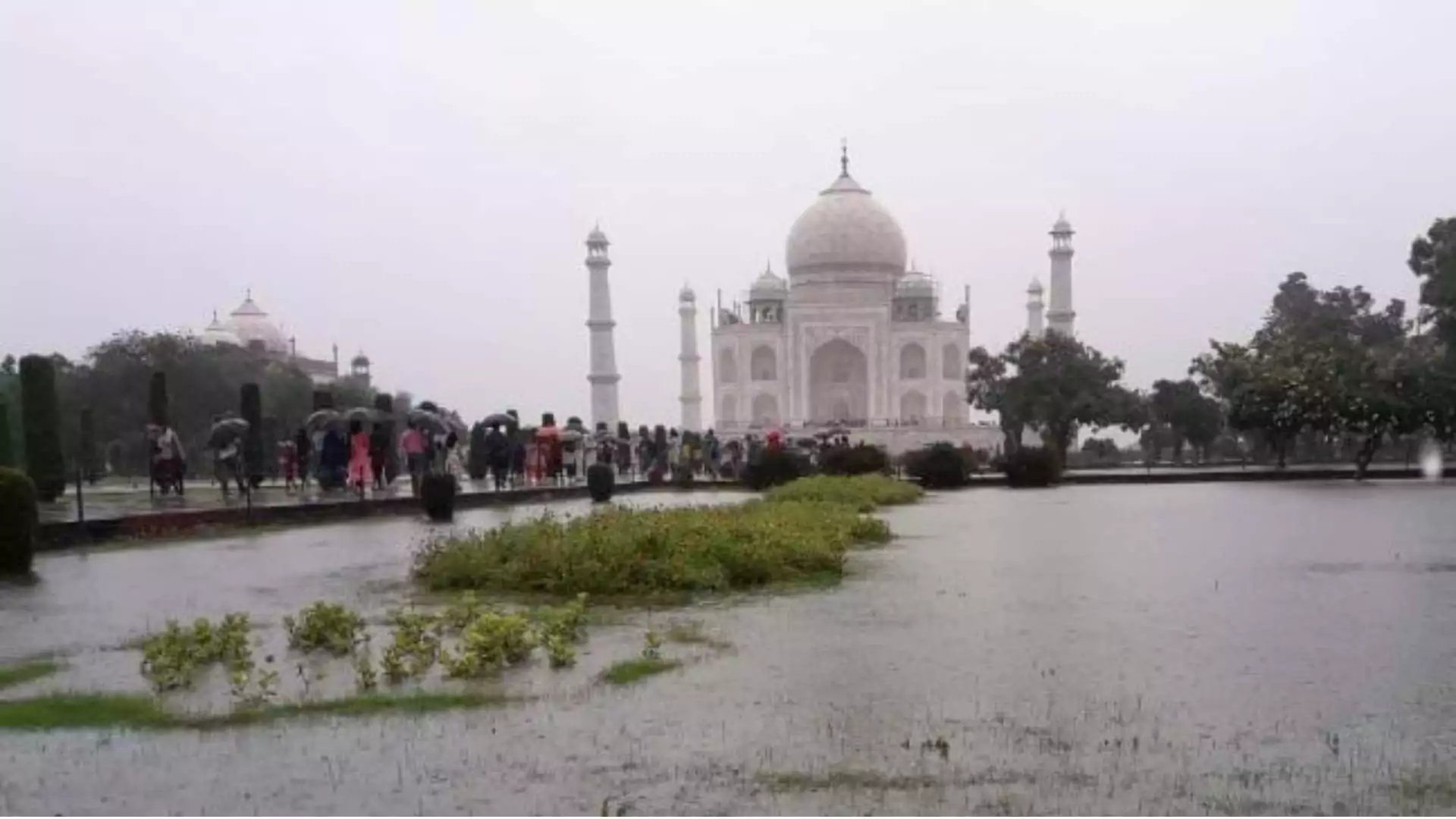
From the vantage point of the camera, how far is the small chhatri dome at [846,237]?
60000 millimetres

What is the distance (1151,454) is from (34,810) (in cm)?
4915

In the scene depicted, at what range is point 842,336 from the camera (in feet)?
195

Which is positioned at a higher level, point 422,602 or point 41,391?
point 41,391

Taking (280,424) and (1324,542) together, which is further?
(280,424)

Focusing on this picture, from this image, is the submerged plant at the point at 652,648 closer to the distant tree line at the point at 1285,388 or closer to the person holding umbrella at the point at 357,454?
the person holding umbrella at the point at 357,454

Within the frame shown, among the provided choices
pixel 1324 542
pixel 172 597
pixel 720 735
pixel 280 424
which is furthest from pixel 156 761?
pixel 280 424

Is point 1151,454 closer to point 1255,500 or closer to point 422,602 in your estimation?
point 1255,500

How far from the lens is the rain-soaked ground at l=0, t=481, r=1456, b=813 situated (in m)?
4.50

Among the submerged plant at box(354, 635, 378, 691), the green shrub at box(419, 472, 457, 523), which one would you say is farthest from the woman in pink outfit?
the submerged plant at box(354, 635, 378, 691)

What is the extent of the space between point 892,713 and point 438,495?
12.4 m

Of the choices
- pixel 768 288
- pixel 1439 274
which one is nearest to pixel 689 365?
pixel 768 288

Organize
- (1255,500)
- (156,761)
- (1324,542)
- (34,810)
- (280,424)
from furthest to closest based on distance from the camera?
(280,424) < (1255,500) < (1324,542) < (156,761) < (34,810)

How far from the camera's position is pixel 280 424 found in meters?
37.9

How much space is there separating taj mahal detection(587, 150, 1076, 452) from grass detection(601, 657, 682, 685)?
167ft
